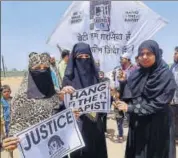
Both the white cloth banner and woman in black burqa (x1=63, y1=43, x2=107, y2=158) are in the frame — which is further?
the white cloth banner

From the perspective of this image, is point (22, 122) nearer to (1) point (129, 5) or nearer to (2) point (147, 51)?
(2) point (147, 51)

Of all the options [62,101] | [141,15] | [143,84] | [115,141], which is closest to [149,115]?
[143,84]

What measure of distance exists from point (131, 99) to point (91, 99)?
434 mm

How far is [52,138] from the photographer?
120 inches

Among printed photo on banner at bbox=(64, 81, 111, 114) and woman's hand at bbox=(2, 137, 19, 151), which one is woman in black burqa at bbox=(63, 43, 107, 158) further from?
woman's hand at bbox=(2, 137, 19, 151)

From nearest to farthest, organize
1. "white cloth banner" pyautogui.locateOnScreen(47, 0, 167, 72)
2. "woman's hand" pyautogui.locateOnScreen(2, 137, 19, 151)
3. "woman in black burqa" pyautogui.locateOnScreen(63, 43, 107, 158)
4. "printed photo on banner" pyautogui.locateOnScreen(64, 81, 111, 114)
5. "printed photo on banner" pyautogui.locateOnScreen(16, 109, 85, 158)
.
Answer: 1. "woman's hand" pyautogui.locateOnScreen(2, 137, 19, 151)
2. "printed photo on banner" pyautogui.locateOnScreen(16, 109, 85, 158)
3. "printed photo on banner" pyautogui.locateOnScreen(64, 81, 111, 114)
4. "woman in black burqa" pyautogui.locateOnScreen(63, 43, 107, 158)
5. "white cloth banner" pyautogui.locateOnScreen(47, 0, 167, 72)

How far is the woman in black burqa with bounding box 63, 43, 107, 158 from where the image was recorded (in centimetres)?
358

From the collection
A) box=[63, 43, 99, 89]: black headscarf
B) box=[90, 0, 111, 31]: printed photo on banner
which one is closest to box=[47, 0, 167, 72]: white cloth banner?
box=[90, 0, 111, 31]: printed photo on banner

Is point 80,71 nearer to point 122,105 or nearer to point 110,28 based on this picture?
point 122,105

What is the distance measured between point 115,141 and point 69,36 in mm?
2928

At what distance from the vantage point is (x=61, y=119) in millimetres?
3084

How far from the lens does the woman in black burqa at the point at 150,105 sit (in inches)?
133

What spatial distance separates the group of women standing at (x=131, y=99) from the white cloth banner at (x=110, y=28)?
14.8 ft

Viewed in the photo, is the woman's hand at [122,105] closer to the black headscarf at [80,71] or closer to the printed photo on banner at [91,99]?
the printed photo on banner at [91,99]
